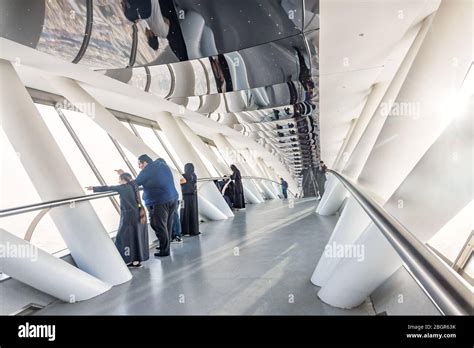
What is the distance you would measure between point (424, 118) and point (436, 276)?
2.02m

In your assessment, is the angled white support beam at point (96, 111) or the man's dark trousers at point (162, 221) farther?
the angled white support beam at point (96, 111)

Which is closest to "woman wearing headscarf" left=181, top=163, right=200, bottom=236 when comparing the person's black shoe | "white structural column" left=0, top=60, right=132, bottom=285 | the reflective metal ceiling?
the reflective metal ceiling

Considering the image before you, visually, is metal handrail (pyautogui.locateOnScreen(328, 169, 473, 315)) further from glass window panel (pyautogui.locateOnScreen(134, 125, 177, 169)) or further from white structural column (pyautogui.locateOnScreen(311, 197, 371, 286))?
glass window panel (pyautogui.locateOnScreen(134, 125, 177, 169))

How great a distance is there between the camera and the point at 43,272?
3.43 m

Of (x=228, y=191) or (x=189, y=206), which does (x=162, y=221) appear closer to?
(x=189, y=206)

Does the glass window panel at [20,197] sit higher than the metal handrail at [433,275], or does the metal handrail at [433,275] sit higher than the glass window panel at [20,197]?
the glass window panel at [20,197]

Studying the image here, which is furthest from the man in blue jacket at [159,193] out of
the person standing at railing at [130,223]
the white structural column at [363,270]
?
the white structural column at [363,270]

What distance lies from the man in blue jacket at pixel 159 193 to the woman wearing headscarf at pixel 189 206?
1579 mm

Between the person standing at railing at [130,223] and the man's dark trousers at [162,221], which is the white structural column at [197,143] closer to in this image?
the man's dark trousers at [162,221]

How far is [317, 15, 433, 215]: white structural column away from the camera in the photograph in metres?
5.07

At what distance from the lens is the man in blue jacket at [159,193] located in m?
5.13

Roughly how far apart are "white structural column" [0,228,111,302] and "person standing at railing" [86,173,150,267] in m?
0.99

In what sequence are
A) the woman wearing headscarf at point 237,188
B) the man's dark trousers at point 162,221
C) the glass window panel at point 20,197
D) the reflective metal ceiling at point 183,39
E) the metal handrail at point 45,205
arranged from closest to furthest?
the reflective metal ceiling at point 183,39
the metal handrail at point 45,205
the glass window panel at point 20,197
the man's dark trousers at point 162,221
the woman wearing headscarf at point 237,188

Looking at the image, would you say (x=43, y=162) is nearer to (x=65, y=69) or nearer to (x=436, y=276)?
(x=65, y=69)
